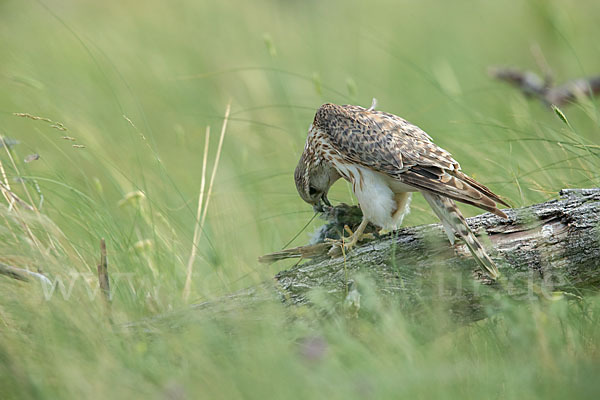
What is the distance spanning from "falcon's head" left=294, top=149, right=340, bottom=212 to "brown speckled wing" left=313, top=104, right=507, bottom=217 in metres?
0.22

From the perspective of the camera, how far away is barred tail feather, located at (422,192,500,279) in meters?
2.90

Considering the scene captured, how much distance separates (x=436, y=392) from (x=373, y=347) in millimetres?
419

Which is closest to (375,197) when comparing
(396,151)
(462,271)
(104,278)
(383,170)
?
(383,170)

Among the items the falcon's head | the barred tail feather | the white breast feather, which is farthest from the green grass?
the white breast feather

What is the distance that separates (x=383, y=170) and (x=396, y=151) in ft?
0.39

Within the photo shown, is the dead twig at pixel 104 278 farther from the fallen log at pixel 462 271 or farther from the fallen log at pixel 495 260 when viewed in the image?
the fallen log at pixel 495 260

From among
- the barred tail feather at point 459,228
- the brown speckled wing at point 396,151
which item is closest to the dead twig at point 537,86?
the brown speckled wing at point 396,151

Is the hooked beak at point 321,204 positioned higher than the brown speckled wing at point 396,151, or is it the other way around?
the brown speckled wing at point 396,151

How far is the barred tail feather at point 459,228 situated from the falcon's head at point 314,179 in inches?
29.4

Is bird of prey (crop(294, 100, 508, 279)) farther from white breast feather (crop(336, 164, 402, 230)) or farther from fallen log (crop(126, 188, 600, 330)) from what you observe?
fallen log (crop(126, 188, 600, 330))

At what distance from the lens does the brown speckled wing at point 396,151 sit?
3165 mm

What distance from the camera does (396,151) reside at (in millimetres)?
3492

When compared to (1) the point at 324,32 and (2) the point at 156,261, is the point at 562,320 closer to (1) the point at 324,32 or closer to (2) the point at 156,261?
(2) the point at 156,261

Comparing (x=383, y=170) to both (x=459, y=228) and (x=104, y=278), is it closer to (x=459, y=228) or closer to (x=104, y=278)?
(x=459, y=228)
